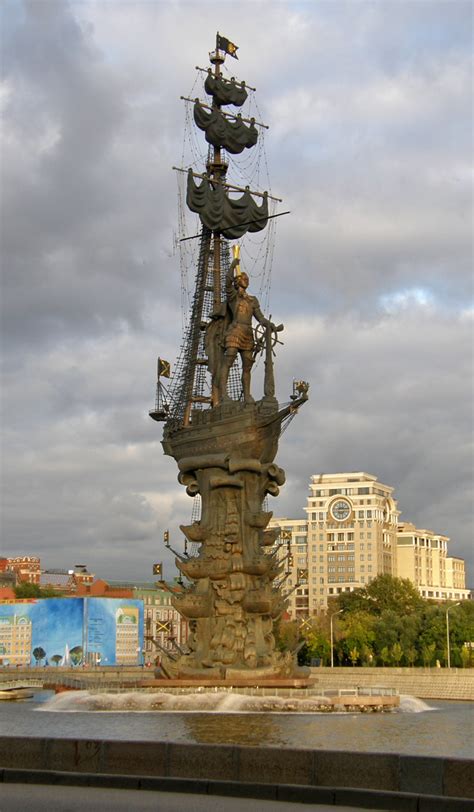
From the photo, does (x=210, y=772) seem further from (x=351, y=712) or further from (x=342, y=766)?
(x=351, y=712)

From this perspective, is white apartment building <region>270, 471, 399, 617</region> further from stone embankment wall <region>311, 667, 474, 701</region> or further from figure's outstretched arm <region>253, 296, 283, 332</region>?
figure's outstretched arm <region>253, 296, 283, 332</region>

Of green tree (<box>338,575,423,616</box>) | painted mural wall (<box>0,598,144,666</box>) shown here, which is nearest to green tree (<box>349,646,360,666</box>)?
green tree (<box>338,575,423,616</box>)

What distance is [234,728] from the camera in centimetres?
4453

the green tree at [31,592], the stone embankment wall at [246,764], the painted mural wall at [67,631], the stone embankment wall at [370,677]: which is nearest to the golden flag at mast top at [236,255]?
the stone embankment wall at [370,677]

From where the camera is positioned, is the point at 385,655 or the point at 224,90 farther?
the point at 385,655

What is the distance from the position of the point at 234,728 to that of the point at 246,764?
2693cm

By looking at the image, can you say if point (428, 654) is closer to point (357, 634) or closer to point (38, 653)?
point (357, 634)

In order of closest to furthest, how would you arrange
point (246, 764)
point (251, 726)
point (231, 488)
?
1. point (246, 764)
2. point (251, 726)
3. point (231, 488)

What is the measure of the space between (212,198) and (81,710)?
103 feet

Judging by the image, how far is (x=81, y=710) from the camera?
58250 mm

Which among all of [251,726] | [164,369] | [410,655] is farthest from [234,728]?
[410,655]

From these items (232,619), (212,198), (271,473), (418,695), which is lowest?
(418,695)

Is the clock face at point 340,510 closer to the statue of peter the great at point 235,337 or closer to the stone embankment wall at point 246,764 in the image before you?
the statue of peter the great at point 235,337

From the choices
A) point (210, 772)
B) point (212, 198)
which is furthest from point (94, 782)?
point (212, 198)
